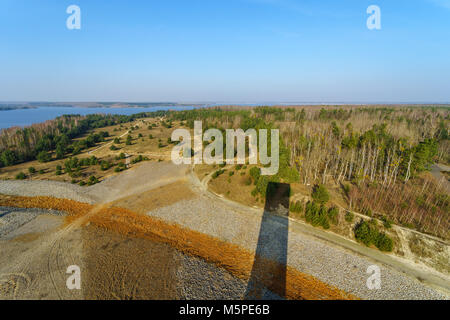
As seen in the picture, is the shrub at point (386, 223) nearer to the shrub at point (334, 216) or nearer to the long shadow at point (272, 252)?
the shrub at point (334, 216)

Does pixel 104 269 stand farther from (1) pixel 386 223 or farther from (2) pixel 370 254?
(1) pixel 386 223

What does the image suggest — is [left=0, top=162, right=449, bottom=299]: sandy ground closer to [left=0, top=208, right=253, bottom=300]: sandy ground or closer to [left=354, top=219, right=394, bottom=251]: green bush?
[left=0, top=208, right=253, bottom=300]: sandy ground

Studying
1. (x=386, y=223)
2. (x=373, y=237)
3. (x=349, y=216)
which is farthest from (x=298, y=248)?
(x=386, y=223)

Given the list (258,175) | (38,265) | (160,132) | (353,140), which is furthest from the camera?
(160,132)

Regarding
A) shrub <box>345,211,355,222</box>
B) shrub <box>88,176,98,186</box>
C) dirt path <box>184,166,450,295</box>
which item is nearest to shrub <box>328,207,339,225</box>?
shrub <box>345,211,355,222</box>

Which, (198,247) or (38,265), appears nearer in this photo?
(38,265)
